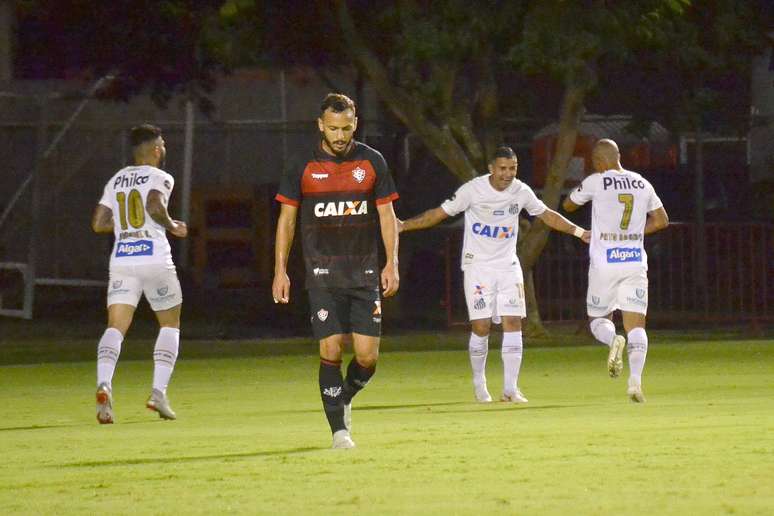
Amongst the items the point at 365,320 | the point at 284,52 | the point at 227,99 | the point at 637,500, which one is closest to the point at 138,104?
the point at 227,99

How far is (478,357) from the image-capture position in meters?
14.9

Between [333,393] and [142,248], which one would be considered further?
[142,248]

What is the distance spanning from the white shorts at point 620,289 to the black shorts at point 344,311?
4.23m

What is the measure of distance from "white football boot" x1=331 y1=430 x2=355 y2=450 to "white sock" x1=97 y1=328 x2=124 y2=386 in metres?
2.96

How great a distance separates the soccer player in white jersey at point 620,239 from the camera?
14586 millimetres

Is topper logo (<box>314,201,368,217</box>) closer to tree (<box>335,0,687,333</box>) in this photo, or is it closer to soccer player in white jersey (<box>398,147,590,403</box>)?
soccer player in white jersey (<box>398,147,590,403</box>)

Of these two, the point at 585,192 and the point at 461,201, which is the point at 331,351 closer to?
the point at 461,201

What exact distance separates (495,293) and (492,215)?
2.07 ft

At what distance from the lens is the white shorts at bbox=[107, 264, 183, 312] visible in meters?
13.4

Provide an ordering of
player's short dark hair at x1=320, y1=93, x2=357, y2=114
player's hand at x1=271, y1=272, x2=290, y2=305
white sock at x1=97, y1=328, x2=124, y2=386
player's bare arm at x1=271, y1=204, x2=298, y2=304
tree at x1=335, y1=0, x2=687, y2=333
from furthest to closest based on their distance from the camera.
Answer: tree at x1=335, y1=0, x2=687, y2=333 → white sock at x1=97, y1=328, x2=124, y2=386 → player's bare arm at x1=271, y1=204, x2=298, y2=304 → player's hand at x1=271, y1=272, x2=290, y2=305 → player's short dark hair at x1=320, y1=93, x2=357, y2=114

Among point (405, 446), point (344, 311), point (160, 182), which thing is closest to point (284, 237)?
point (344, 311)

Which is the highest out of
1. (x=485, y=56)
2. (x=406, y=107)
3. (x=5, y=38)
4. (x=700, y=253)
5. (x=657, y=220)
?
(x=5, y=38)

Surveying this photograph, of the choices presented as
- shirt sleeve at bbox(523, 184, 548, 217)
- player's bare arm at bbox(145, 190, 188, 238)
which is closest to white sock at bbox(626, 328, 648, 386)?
shirt sleeve at bbox(523, 184, 548, 217)

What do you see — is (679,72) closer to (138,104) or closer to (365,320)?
(138,104)
